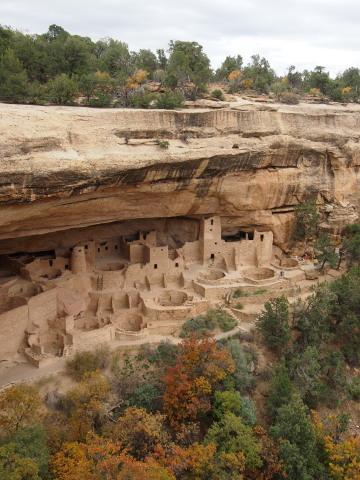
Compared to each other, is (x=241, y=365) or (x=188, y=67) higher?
(x=188, y=67)

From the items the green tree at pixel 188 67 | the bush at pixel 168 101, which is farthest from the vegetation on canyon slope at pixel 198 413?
the green tree at pixel 188 67

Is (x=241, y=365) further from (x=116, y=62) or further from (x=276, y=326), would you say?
(x=116, y=62)

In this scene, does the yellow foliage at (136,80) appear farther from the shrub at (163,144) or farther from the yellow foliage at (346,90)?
the yellow foliage at (346,90)

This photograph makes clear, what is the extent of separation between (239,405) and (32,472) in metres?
5.83

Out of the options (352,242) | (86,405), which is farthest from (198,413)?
(352,242)

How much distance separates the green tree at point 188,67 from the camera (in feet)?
65.5

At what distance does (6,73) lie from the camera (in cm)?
1545

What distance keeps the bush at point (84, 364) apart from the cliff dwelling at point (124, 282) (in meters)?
0.54

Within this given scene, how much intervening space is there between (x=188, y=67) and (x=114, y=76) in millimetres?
3710

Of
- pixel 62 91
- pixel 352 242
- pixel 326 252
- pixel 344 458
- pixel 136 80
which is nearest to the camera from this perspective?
pixel 344 458

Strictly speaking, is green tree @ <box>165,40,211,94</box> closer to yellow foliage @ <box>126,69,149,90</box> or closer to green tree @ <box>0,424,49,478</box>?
yellow foliage @ <box>126,69,149,90</box>

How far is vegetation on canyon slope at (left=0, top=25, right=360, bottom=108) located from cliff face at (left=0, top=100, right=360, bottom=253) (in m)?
2.26

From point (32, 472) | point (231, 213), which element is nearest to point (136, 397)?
point (32, 472)

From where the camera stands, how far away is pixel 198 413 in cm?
1296
